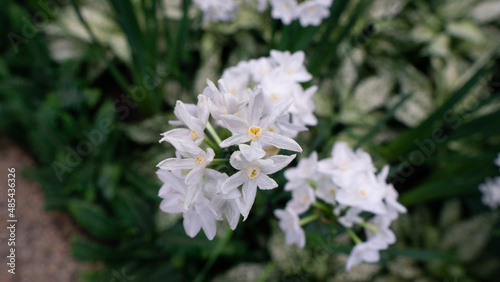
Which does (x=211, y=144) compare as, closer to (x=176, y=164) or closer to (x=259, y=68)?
(x=176, y=164)

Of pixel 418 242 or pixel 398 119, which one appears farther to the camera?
pixel 398 119

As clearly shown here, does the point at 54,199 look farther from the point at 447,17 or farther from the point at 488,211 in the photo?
the point at 447,17

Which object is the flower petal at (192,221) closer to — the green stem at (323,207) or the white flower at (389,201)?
the green stem at (323,207)

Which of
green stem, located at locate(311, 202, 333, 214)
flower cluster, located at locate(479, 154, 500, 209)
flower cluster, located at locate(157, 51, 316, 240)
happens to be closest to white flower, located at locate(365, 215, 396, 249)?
green stem, located at locate(311, 202, 333, 214)

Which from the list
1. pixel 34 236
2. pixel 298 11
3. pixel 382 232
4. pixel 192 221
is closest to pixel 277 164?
pixel 192 221

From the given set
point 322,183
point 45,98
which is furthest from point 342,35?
point 45,98

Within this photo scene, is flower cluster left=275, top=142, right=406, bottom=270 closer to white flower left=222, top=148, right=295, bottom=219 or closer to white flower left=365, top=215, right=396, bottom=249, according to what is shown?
white flower left=365, top=215, right=396, bottom=249
